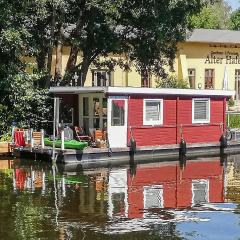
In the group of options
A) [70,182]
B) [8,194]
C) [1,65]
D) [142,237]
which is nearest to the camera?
[142,237]

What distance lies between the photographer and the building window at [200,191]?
52.5 feet

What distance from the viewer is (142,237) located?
12.0 m

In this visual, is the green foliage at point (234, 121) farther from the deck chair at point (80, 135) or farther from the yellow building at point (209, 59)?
the deck chair at point (80, 135)

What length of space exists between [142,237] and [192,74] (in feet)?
113

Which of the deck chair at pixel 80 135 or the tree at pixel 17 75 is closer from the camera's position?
the deck chair at pixel 80 135

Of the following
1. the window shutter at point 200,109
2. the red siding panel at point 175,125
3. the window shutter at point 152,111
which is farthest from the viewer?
the window shutter at point 200,109

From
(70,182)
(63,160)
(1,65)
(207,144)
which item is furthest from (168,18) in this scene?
(70,182)

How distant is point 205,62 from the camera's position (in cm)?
4594

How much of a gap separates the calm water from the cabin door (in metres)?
1.83

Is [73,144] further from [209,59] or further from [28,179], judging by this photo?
[209,59]

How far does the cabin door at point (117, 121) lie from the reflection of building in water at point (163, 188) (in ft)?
6.44

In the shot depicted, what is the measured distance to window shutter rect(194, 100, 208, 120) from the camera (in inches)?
1097

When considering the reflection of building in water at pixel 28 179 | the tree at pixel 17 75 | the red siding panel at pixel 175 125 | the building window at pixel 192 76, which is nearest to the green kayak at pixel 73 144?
the reflection of building in water at pixel 28 179

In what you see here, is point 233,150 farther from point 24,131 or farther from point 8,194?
point 8,194
